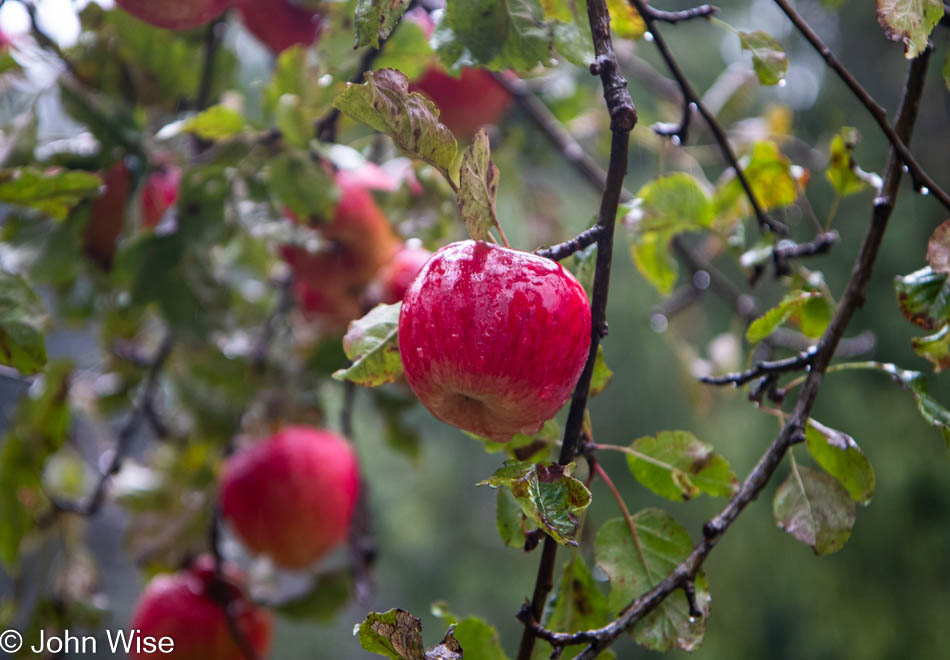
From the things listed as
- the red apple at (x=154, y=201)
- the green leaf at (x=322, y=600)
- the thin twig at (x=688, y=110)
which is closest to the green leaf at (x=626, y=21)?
the thin twig at (x=688, y=110)

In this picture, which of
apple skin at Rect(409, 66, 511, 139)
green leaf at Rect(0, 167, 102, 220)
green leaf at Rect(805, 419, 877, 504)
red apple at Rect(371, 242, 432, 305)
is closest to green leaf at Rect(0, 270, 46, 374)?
green leaf at Rect(0, 167, 102, 220)

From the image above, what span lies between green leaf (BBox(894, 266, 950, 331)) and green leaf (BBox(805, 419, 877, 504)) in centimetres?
6

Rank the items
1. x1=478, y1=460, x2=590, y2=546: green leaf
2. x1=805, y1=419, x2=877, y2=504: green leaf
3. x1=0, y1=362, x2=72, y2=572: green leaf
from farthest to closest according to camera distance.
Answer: x1=0, y1=362, x2=72, y2=572: green leaf
x1=805, y1=419, x2=877, y2=504: green leaf
x1=478, y1=460, x2=590, y2=546: green leaf


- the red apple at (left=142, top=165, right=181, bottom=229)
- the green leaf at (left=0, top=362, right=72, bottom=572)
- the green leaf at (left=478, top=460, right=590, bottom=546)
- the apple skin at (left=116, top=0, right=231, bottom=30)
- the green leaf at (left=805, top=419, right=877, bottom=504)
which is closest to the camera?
the green leaf at (left=478, top=460, right=590, bottom=546)

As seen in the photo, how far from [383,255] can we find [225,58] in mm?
251

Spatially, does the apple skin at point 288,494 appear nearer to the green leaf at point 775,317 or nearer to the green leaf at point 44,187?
the green leaf at point 44,187

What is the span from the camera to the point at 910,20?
33 centimetres

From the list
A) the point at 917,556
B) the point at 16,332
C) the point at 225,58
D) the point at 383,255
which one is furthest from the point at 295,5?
the point at 917,556

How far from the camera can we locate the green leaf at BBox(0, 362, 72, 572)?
2.07ft

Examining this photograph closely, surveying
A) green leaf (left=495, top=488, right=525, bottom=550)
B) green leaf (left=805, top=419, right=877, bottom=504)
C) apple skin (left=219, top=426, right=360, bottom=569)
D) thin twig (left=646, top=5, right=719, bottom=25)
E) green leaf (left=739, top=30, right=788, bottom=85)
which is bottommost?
apple skin (left=219, top=426, right=360, bottom=569)

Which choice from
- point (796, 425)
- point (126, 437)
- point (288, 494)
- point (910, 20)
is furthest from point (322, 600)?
point (910, 20)

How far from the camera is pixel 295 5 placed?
720mm

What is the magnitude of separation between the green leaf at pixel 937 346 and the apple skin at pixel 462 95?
21.7 inches

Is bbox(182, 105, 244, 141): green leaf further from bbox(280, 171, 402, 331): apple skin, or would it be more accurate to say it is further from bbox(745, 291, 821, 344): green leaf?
bbox(745, 291, 821, 344): green leaf
